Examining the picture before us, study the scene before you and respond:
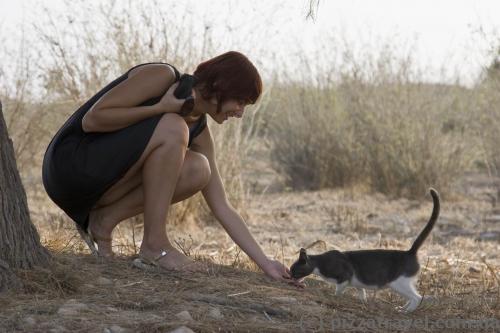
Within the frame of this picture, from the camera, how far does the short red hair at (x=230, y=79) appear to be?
3.71m

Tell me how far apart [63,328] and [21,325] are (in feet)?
0.47

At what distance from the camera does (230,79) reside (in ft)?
12.1

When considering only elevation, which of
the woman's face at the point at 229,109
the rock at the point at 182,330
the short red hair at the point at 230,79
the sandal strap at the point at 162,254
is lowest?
the rock at the point at 182,330

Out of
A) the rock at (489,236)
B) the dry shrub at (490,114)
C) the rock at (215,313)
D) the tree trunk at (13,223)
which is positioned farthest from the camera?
the dry shrub at (490,114)

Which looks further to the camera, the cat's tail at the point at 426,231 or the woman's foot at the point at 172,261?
the cat's tail at the point at 426,231

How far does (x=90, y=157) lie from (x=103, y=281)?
621mm

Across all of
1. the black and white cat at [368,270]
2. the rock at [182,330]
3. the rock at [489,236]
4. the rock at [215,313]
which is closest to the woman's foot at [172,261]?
the black and white cat at [368,270]

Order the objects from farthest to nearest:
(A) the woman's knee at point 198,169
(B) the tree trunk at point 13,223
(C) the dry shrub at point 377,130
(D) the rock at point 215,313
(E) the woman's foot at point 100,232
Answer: (C) the dry shrub at point 377,130, (E) the woman's foot at point 100,232, (A) the woman's knee at point 198,169, (B) the tree trunk at point 13,223, (D) the rock at point 215,313

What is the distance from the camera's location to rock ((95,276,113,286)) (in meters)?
3.40

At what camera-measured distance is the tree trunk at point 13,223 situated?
3273mm

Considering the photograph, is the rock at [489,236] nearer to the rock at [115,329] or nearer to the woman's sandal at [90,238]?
the woman's sandal at [90,238]

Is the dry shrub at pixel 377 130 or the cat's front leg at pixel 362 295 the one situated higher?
the dry shrub at pixel 377 130

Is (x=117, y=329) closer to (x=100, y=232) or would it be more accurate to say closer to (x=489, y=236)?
(x=100, y=232)

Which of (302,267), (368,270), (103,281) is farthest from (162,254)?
(368,270)
